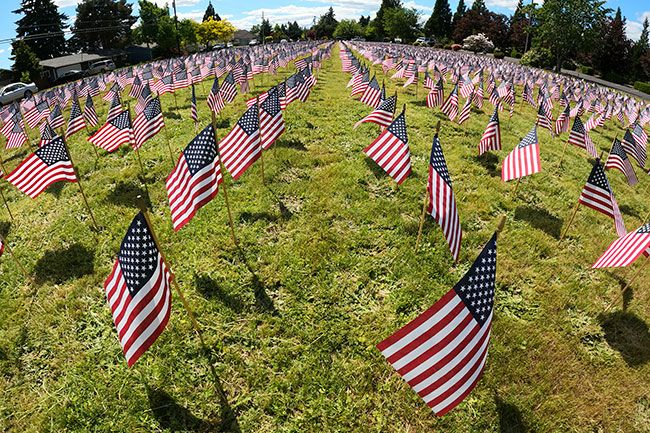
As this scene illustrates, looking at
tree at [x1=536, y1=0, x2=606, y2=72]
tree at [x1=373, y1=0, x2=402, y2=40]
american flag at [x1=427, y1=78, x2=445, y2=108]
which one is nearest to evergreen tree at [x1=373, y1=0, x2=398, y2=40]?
tree at [x1=373, y1=0, x2=402, y2=40]

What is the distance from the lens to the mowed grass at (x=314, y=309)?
16.5ft

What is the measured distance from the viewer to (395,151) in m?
8.04

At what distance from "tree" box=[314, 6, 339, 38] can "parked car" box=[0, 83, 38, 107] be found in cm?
11524

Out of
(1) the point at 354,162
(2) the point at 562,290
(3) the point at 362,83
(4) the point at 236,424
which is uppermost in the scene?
(3) the point at 362,83

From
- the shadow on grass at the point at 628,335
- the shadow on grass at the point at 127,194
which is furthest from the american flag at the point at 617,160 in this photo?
the shadow on grass at the point at 127,194

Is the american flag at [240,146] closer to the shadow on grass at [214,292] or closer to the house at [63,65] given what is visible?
the shadow on grass at [214,292]

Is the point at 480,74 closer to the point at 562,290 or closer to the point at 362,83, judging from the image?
the point at 362,83

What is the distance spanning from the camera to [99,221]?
360 inches

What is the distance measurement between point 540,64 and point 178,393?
62.1m

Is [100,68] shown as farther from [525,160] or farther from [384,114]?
[525,160]

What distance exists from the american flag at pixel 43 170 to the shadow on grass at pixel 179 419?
5.58 m

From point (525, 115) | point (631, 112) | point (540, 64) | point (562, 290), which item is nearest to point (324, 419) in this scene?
point (562, 290)

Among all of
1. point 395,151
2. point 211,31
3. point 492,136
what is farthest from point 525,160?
point 211,31

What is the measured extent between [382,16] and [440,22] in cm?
1895
